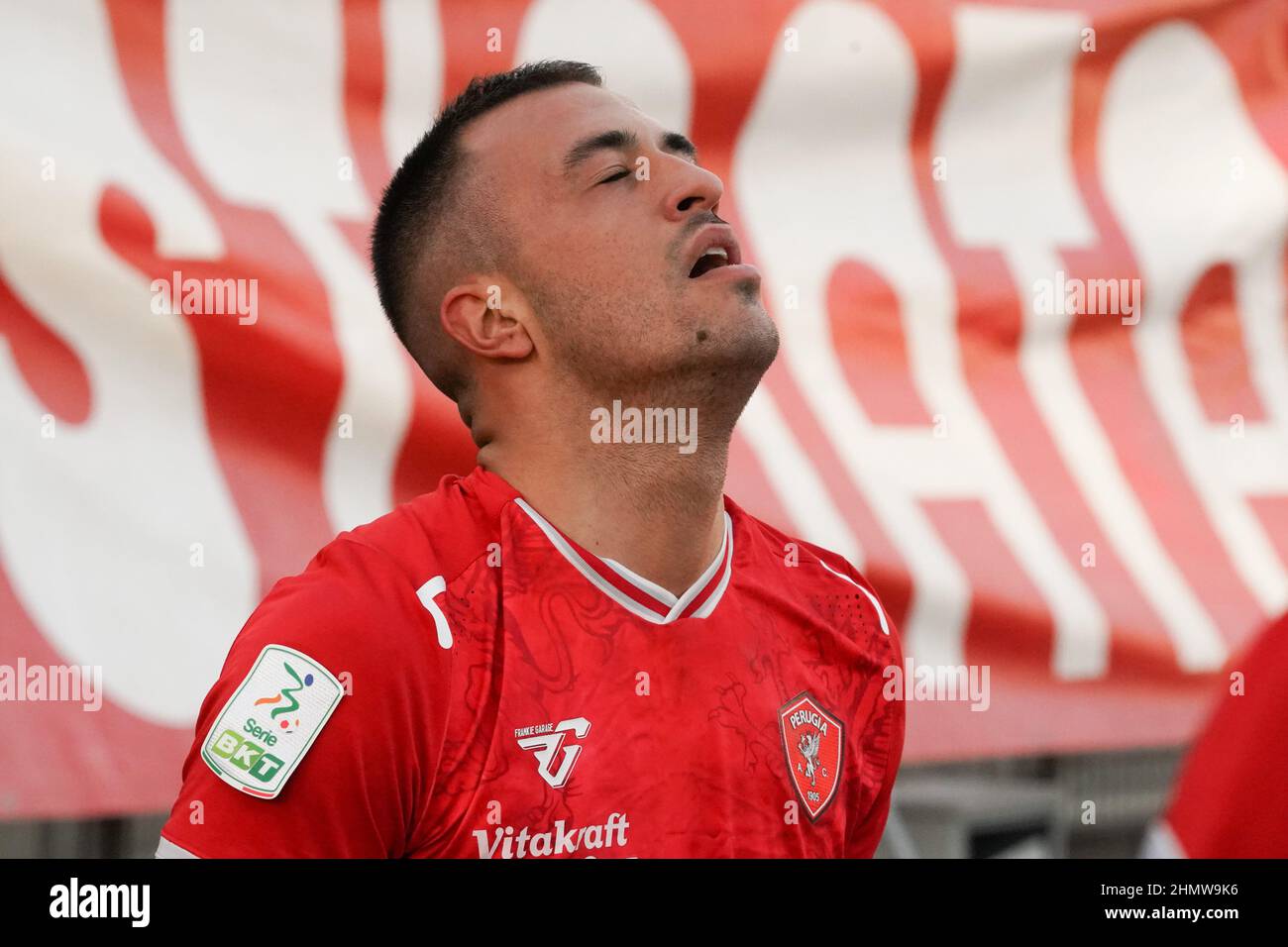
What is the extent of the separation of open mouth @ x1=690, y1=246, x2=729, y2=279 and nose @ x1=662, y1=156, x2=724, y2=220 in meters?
0.06

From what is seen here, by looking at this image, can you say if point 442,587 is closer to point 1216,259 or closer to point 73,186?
point 73,186

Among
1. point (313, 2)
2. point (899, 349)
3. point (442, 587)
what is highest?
point (313, 2)

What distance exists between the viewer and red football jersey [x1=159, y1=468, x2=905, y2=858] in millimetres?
1430

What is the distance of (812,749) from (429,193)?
40.5 inches

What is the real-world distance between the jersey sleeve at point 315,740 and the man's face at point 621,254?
19.9 inches

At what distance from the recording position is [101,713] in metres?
2.24

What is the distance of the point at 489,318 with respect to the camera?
6.22ft

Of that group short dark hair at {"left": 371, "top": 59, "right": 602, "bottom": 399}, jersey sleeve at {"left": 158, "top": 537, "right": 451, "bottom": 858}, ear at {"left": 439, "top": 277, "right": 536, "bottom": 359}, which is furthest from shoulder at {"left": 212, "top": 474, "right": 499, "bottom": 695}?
short dark hair at {"left": 371, "top": 59, "right": 602, "bottom": 399}

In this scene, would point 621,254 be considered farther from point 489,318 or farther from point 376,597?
point 376,597

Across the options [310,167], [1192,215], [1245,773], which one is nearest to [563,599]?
[1245,773]

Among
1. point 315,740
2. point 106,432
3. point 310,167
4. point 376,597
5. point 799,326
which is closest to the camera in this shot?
point 315,740

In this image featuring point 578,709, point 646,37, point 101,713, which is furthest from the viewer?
point 646,37
